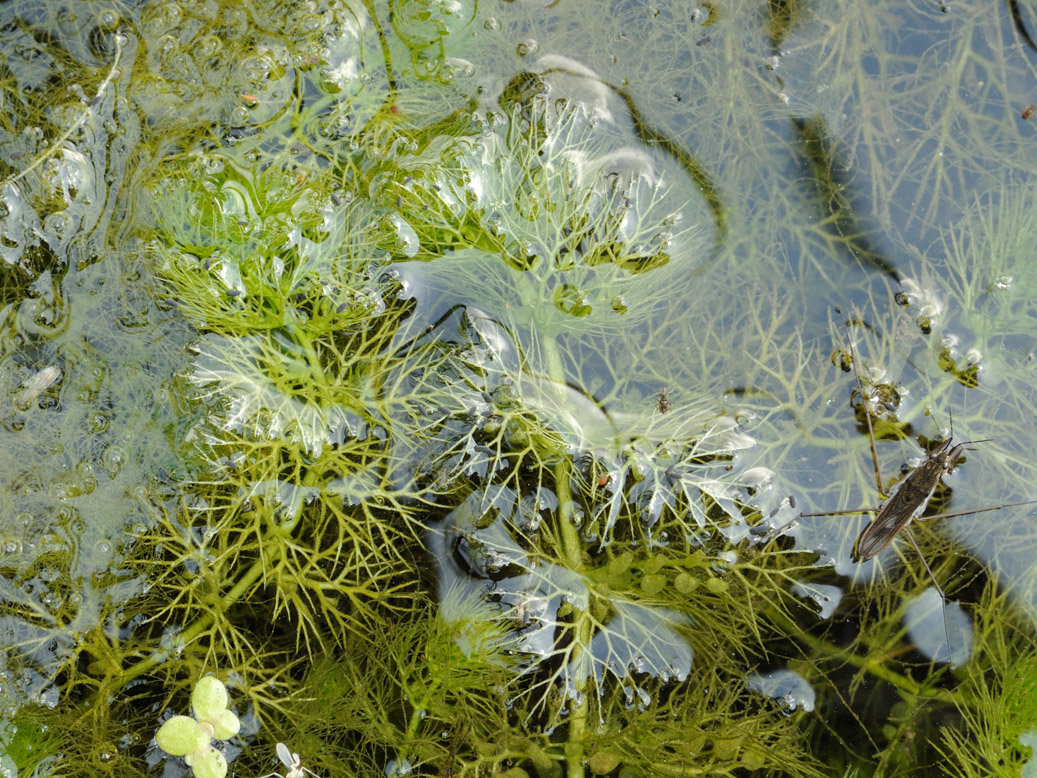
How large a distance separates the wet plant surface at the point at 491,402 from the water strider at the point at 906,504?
7 centimetres

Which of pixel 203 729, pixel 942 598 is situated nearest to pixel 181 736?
pixel 203 729

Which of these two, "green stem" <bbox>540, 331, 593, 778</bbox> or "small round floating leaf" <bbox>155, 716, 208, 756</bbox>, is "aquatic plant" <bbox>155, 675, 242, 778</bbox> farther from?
"green stem" <bbox>540, 331, 593, 778</bbox>

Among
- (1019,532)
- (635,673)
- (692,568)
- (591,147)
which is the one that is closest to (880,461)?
(1019,532)

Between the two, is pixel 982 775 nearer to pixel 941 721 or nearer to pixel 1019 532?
pixel 941 721

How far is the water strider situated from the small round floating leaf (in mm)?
2861

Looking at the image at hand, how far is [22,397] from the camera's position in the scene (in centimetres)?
350

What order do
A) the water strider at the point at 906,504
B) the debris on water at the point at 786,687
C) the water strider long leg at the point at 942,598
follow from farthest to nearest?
the debris on water at the point at 786,687, the water strider long leg at the point at 942,598, the water strider at the point at 906,504

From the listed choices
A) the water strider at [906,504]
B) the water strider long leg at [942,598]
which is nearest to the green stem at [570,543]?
the water strider at [906,504]

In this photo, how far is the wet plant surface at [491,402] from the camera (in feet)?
11.4

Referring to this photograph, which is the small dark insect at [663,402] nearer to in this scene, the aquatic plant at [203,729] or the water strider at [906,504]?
the water strider at [906,504]

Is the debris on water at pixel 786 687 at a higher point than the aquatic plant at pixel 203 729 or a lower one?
higher

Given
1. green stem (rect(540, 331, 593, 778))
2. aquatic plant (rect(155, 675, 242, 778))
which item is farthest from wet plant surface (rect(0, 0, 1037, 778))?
aquatic plant (rect(155, 675, 242, 778))

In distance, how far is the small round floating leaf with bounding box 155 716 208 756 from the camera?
331 cm

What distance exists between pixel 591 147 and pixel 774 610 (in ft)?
7.57
